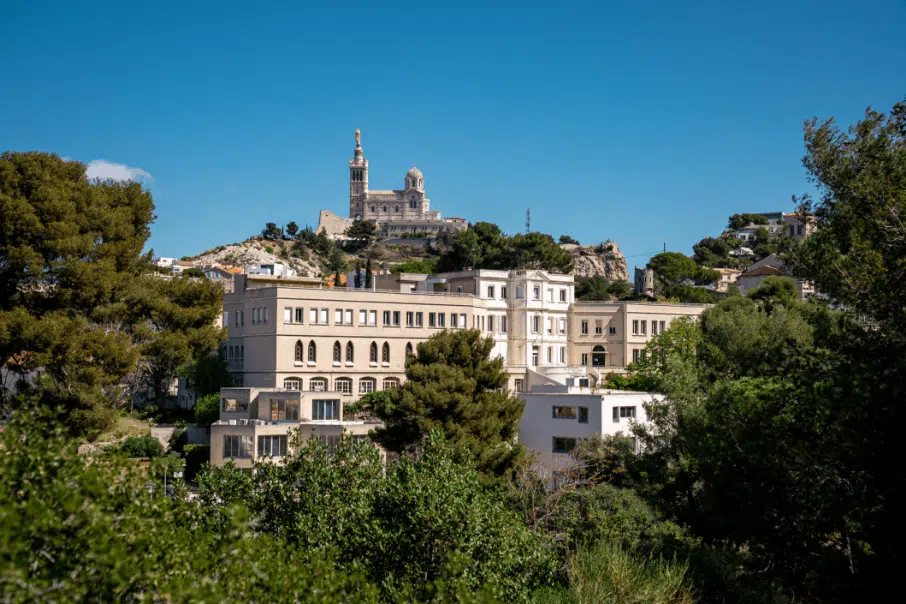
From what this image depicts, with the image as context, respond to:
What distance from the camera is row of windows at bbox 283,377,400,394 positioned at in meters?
47.0

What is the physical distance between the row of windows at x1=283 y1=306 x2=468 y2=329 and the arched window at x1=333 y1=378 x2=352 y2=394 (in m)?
2.97

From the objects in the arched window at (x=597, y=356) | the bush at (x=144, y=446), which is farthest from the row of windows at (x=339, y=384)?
the arched window at (x=597, y=356)

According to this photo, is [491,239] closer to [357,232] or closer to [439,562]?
[357,232]

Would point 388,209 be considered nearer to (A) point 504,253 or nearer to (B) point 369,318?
(A) point 504,253

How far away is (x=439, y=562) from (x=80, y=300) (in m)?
19.7

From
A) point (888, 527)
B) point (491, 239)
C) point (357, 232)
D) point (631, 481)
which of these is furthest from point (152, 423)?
point (357, 232)

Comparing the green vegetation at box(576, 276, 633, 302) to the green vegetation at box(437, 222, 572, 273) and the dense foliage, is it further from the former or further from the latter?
the dense foliage

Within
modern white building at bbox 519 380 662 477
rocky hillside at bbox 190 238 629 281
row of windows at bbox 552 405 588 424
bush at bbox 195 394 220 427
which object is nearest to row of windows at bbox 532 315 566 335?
modern white building at bbox 519 380 662 477

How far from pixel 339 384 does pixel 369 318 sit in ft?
13.0

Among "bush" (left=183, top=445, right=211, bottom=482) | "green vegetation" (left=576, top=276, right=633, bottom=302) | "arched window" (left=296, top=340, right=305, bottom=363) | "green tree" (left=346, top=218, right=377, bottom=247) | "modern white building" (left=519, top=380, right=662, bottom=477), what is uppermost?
"green tree" (left=346, top=218, right=377, bottom=247)

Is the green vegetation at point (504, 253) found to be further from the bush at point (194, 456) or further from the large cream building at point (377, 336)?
the bush at point (194, 456)

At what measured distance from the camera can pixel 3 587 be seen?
6965 mm

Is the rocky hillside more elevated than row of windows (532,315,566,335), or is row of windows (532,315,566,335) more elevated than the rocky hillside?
the rocky hillside

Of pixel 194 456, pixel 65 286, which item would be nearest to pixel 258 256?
pixel 194 456
